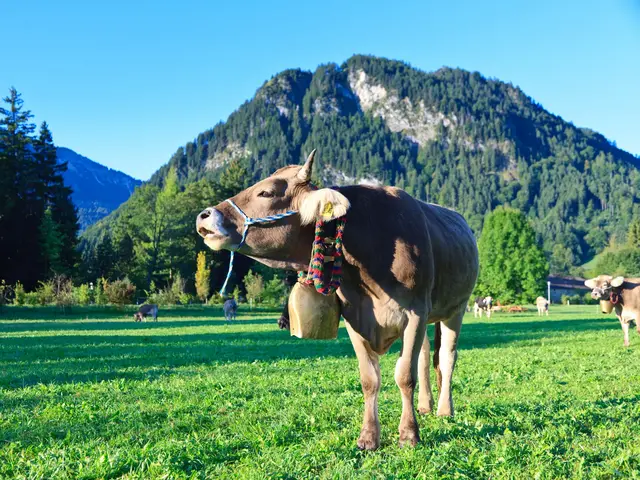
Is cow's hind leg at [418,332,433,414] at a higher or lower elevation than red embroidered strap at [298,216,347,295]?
lower

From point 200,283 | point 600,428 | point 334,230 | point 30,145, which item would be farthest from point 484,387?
point 30,145

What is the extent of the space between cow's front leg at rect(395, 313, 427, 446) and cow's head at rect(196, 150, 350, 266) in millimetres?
1191

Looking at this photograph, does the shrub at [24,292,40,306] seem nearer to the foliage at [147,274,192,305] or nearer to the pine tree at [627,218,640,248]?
the foliage at [147,274,192,305]

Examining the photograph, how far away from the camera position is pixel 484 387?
906 cm

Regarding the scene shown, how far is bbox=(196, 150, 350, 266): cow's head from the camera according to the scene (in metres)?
4.83

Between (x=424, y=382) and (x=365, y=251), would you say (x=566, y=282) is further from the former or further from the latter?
(x=365, y=251)

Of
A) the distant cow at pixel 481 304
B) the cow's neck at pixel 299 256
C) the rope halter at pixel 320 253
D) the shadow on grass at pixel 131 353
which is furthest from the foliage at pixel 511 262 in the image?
the rope halter at pixel 320 253

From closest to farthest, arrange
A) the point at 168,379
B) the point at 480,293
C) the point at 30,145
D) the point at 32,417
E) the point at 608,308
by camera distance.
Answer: the point at 32,417, the point at 168,379, the point at 608,308, the point at 30,145, the point at 480,293

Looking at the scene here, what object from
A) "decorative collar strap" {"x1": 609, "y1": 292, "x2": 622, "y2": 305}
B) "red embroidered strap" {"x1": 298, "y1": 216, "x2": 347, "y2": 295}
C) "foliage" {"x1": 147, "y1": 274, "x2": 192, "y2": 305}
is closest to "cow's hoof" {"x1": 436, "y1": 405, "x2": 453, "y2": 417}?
"red embroidered strap" {"x1": 298, "y1": 216, "x2": 347, "y2": 295}

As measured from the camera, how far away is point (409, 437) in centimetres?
509

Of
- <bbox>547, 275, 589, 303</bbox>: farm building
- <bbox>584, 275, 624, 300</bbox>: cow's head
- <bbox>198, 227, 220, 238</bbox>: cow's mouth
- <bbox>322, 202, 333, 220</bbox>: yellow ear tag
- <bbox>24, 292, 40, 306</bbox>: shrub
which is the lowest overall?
<bbox>547, 275, 589, 303</bbox>: farm building

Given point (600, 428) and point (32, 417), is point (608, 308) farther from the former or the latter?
point (32, 417)

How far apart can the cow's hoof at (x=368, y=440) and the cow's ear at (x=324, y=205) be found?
200 cm

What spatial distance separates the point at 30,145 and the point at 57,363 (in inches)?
2429
